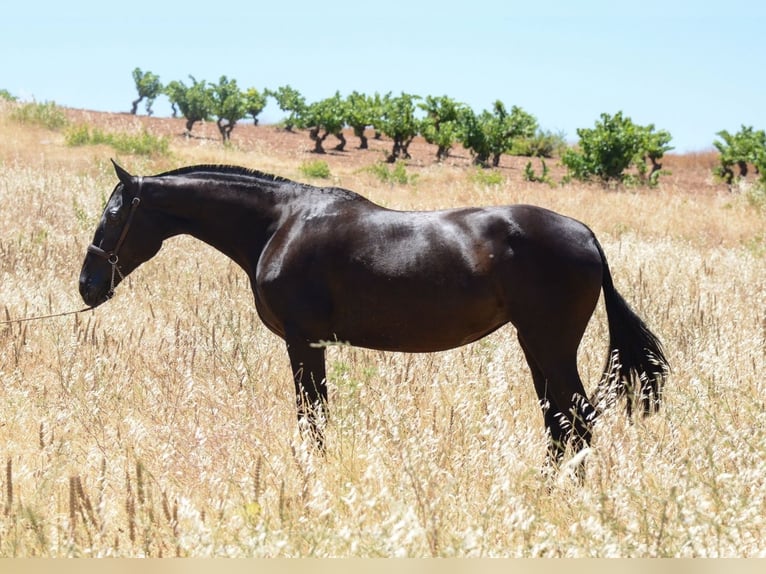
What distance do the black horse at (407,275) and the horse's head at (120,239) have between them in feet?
0.03

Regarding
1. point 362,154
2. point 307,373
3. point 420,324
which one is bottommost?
point 307,373

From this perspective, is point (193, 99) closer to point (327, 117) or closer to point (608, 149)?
point (327, 117)

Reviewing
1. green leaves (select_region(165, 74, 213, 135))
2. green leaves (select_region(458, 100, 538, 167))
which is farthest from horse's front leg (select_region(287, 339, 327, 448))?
green leaves (select_region(165, 74, 213, 135))

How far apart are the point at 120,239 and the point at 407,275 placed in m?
1.86

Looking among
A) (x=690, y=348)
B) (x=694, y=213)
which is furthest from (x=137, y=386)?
(x=694, y=213)

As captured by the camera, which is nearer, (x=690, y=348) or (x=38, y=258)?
(x=690, y=348)

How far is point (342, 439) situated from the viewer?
4.42m

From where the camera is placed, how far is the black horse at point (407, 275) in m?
4.60

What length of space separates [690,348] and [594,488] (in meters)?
2.63

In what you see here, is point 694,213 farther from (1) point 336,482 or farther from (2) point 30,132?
(2) point 30,132

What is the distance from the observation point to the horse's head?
17.0 feet

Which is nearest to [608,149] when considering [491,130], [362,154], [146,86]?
[491,130]

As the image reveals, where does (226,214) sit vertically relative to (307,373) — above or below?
above

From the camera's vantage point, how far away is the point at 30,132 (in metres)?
24.2
